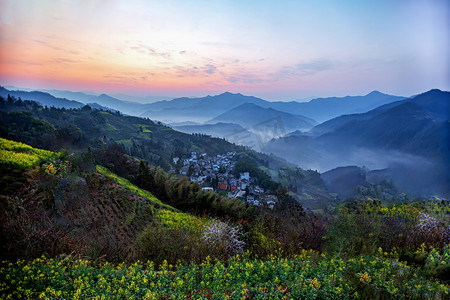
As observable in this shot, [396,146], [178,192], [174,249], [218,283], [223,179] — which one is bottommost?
[223,179]

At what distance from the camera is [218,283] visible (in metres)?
3.06

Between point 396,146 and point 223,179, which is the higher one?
point 396,146

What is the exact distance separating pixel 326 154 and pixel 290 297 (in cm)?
16980

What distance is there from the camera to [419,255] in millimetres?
4465

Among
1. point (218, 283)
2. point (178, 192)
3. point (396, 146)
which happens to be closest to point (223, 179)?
point (178, 192)

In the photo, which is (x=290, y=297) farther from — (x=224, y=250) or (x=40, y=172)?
(x=40, y=172)

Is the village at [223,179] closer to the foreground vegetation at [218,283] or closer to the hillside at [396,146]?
the foreground vegetation at [218,283]

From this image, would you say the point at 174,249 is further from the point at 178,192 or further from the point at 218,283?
the point at 178,192

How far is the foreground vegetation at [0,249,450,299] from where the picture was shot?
110 inches

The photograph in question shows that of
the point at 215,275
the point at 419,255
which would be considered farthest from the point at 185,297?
the point at 419,255

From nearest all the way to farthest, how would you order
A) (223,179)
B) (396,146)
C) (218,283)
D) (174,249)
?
(218,283), (174,249), (223,179), (396,146)

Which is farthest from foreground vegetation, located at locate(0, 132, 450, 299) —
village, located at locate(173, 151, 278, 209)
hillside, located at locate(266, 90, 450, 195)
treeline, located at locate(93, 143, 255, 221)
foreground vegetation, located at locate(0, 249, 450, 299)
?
hillside, located at locate(266, 90, 450, 195)

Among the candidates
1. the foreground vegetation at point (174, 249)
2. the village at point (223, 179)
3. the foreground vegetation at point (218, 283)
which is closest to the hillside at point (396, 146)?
the village at point (223, 179)

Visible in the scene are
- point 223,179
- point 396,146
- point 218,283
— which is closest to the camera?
point 218,283
